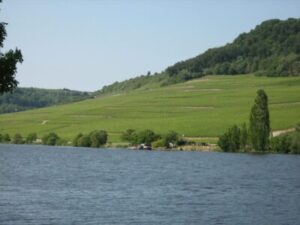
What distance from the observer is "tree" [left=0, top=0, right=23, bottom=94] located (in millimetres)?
31719

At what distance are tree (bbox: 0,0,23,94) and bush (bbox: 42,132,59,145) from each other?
161116 millimetres

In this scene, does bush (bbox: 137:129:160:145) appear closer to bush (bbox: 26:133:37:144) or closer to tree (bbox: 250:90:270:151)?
tree (bbox: 250:90:270:151)

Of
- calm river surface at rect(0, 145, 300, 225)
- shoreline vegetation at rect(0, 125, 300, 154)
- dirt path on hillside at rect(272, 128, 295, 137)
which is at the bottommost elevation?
calm river surface at rect(0, 145, 300, 225)

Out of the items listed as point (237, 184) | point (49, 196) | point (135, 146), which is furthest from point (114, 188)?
point (135, 146)

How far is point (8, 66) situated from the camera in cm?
3189

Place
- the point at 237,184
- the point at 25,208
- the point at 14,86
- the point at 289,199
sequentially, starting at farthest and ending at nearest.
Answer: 1. the point at 237,184
2. the point at 289,199
3. the point at 25,208
4. the point at 14,86

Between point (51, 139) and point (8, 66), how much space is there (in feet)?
530

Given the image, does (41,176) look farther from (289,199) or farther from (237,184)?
(289,199)

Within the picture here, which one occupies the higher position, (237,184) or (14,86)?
(14,86)

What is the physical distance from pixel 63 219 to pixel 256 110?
102 meters

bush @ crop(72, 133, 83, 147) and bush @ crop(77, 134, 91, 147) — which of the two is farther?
bush @ crop(72, 133, 83, 147)

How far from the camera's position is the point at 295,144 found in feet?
484

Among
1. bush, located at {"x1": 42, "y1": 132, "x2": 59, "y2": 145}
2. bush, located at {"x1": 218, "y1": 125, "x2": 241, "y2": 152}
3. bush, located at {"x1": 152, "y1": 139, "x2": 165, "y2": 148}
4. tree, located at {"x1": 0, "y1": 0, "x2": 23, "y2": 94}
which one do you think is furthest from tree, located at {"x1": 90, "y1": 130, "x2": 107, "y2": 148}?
tree, located at {"x1": 0, "y1": 0, "x2": 23, "y2": 94}

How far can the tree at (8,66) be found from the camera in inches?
1249
